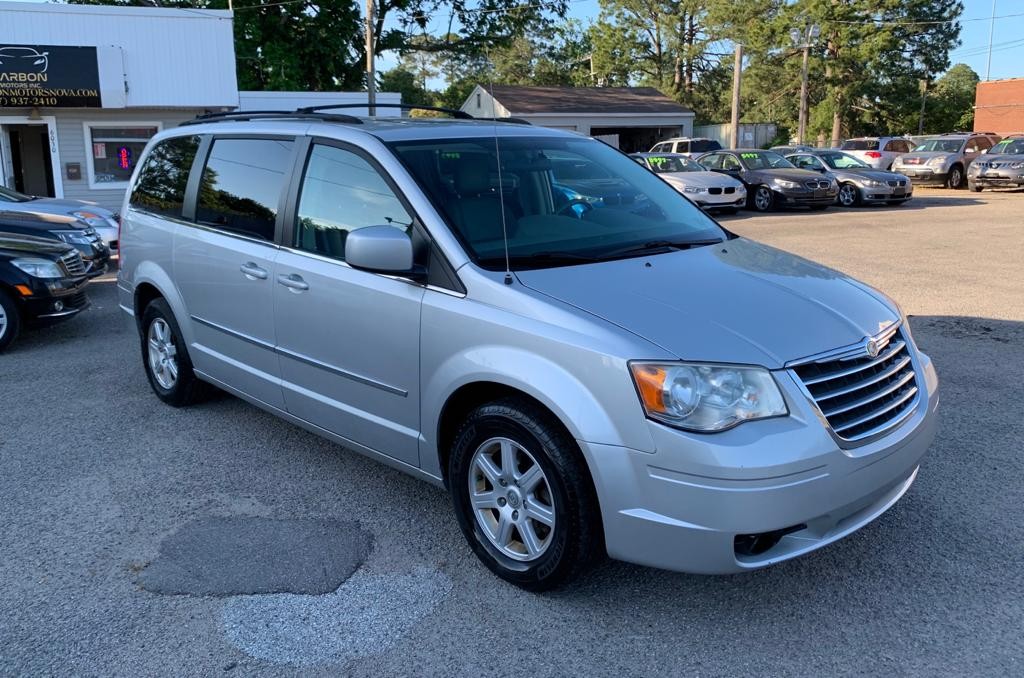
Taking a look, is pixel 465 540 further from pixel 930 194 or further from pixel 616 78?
pixel 616 78

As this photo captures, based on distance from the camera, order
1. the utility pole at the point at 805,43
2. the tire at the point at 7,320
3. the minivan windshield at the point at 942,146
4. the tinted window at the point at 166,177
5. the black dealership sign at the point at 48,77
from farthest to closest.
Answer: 1. the utility pole at the point at 805,43
2. the minivan windshield at the point at 942,146
3. the black dealership sign at the point at 48,77
4. the tire at the point at 7,320
5. the tinted window at the point at 166,177

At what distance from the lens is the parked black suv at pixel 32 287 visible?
294 inches

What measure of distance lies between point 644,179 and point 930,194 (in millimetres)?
24137

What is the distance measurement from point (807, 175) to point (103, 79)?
16.0m

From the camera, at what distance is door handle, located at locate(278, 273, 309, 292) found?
4.16 m

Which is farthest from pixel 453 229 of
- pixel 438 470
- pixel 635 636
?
pixel 635 636

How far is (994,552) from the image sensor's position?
3635 mm

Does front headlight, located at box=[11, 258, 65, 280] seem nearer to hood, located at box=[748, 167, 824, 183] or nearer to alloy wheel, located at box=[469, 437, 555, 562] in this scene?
alloy wheel, located at box=[469, 437, 555, 562]

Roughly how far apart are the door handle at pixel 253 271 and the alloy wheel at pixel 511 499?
1.69 metres

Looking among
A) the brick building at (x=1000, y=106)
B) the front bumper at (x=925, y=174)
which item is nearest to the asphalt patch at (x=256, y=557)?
the front bumper at (x=925, y=174)

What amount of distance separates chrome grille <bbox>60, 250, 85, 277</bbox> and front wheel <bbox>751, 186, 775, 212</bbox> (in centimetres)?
1645

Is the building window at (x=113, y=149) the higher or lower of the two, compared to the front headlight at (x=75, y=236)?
higher

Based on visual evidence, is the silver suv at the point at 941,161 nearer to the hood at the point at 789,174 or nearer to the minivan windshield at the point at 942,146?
the minivan windshield at the point at 942,146

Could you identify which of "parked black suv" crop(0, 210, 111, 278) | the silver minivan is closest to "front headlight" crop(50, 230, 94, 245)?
"parked black suv" crop(0, 210, 111, 278)
